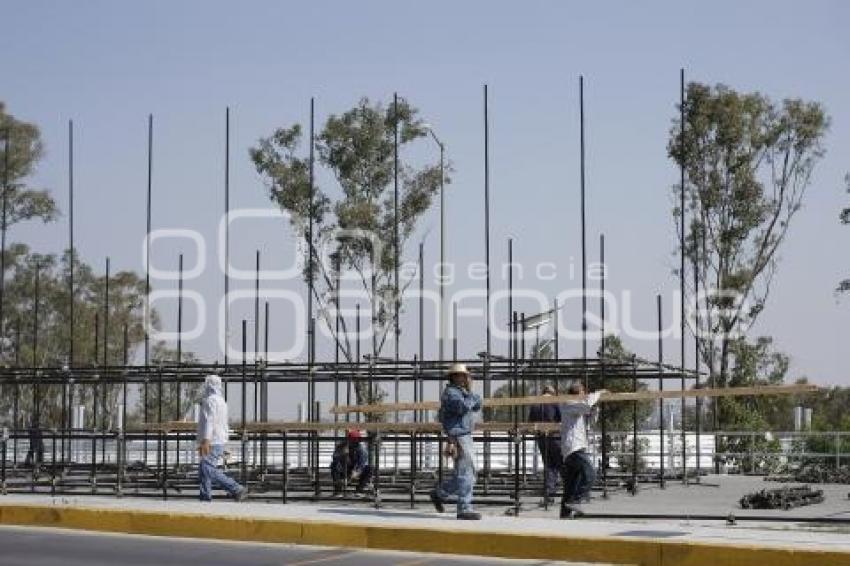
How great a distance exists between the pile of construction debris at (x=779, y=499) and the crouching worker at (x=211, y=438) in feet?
21.5

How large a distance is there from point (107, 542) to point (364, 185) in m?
25.7

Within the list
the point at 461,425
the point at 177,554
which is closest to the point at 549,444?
the point at 461,425

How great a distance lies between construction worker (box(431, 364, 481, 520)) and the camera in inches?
587

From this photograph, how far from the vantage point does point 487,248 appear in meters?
23.4

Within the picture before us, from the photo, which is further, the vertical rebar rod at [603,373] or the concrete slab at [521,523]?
the vertical rebar rod at [603,373]

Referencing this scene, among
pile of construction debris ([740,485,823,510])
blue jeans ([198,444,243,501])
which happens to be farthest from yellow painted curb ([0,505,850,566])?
pile of construction debris ([740,485,823,510])

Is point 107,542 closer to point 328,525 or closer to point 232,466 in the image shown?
point 328,525

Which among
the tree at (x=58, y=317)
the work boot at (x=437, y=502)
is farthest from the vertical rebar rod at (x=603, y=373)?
the tree at (x=58, y=317)

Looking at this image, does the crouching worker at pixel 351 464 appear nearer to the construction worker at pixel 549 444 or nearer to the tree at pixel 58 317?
the construction worker at pixel 549 444

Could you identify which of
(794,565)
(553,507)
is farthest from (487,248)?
(794,565)

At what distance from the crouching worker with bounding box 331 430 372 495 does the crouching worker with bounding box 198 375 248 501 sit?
9.18ft

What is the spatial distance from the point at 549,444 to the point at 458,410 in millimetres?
4385

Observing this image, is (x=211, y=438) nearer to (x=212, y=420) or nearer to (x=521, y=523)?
(x=212, y=420)

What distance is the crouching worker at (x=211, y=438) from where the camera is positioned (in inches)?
696
